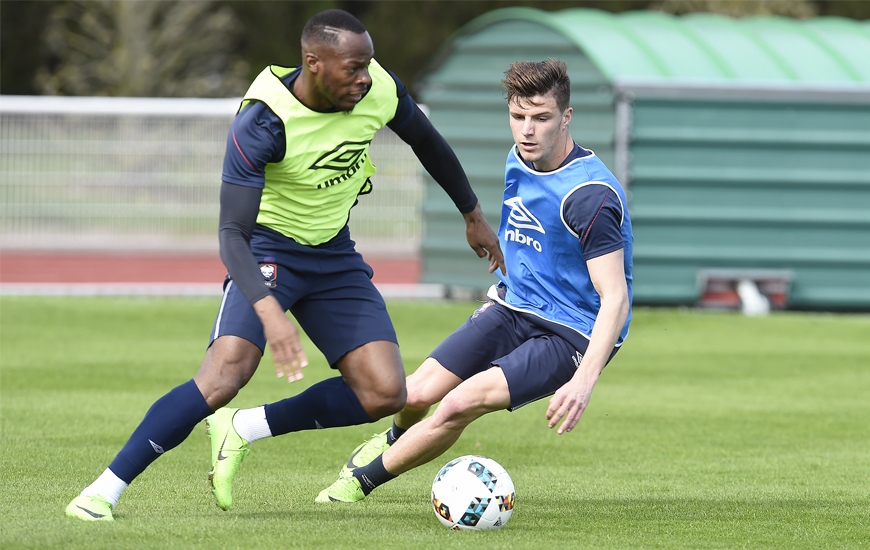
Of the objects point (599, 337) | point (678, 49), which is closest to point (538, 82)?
point (599, 337)

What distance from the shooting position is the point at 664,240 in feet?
53.3

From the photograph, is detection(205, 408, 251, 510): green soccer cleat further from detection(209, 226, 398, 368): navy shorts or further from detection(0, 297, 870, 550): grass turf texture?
detection(209, 226, 398, 368): navy shorts

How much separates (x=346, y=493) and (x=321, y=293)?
3.28 ft

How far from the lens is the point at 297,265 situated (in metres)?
5.98

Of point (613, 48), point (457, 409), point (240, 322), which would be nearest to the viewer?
point (240, 322)

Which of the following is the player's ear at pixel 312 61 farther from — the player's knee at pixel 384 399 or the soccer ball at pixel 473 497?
the soccer ball at pixel 473 497

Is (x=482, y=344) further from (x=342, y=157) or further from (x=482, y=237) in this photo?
(x=342, y=157)

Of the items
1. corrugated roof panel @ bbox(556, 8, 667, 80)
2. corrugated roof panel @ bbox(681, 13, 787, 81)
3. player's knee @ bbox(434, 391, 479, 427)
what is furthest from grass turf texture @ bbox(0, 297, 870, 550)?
corrugated roof panel @ bbox(681, 13, 787, 81)

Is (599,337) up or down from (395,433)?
up

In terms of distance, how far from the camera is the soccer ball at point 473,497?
582 centimetres

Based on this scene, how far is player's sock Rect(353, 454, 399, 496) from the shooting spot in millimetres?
6250

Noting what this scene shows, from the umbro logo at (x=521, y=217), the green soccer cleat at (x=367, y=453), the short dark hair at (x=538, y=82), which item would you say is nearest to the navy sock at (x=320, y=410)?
the green soccer cleat at (x=367, y=453)

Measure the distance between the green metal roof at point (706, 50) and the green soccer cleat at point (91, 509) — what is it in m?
11.3

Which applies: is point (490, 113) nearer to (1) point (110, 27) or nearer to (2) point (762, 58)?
(2) point (762, 58)
